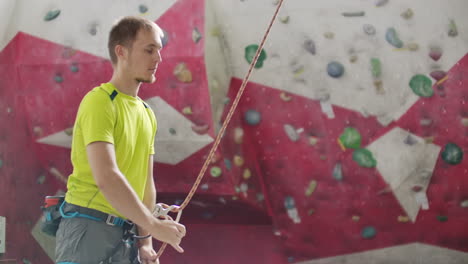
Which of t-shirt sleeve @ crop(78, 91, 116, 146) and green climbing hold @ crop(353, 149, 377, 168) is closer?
t-shirt sleeve @ crop(78, 91, 116, 146)

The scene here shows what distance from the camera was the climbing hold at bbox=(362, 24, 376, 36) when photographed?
7.14 feet

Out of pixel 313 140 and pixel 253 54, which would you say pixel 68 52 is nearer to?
pixel 253 54

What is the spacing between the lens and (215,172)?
2.38m

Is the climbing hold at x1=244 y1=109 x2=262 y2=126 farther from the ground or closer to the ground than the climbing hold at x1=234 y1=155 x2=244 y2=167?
farther from the ground

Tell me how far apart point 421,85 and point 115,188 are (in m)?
1.36

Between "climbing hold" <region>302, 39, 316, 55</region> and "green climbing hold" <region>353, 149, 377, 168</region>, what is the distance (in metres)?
0.39

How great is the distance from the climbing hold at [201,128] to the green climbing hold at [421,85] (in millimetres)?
748

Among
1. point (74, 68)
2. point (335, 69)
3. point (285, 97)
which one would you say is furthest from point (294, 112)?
point (74, 68)

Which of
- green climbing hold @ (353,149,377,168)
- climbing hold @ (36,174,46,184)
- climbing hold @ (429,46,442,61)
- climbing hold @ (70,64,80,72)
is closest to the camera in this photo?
climbing hold @ (429,46,442,61)

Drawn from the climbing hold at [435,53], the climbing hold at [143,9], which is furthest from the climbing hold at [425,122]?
the climbing hold at [143,9]

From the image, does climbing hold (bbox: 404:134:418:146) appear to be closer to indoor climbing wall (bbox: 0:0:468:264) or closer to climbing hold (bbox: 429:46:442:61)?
indoor climbing wall (bbox: 0:0:468:264)

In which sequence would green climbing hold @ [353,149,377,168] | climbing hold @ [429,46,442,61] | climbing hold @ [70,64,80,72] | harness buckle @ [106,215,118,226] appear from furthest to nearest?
climbing hold @ [70,64,80,72] → green climbing hold @ [353,149,377,168] → climbing hold @ [429,46,442,61] → harness buckle @ [106,215,118,226]

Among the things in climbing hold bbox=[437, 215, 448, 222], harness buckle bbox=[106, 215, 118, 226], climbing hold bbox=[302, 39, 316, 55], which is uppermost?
climbing hold bbox=[302, 39, 316, 55]

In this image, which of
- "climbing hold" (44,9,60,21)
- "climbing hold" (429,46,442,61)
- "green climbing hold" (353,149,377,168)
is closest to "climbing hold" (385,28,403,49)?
"climbing hold" (429,46,442,61)
